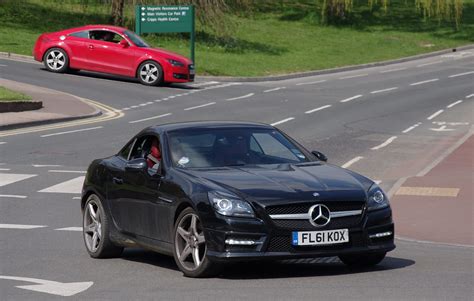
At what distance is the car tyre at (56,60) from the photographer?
3812cm

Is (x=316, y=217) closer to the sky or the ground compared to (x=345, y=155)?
closer to the sky

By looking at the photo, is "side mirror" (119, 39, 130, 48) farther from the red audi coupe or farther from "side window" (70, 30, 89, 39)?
"side window" (70, 30, 89, 39)

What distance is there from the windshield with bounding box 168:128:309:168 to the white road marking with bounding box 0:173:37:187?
751 cm

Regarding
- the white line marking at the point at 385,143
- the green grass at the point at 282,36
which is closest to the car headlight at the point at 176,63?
the green grass at the point at 282,36

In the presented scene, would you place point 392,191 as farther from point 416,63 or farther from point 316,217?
point 416,63

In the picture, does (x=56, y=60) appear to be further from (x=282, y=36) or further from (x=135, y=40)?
(x=282, y=36)

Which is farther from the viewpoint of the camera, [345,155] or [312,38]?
[312,38]

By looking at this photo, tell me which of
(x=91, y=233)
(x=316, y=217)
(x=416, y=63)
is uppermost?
(x=316, y=217)

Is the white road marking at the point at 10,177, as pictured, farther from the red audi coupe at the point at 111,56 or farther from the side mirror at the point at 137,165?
the red audi coupe at the point at 111,56

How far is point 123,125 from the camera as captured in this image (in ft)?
91.2

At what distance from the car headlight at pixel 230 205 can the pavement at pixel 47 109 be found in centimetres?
1701

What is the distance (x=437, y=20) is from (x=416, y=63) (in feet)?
46.7

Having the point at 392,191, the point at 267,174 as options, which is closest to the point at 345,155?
the point at 392,191

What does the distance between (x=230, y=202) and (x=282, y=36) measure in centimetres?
4681
